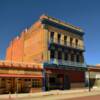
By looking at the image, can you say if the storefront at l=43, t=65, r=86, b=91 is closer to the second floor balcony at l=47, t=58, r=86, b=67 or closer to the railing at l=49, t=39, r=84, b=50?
the second floor balcony at l=47, t=58, r=86, b=67

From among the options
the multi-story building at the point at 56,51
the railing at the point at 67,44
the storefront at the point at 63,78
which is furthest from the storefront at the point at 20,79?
the railing at the point at 67,44

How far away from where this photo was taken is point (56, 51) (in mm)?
41094

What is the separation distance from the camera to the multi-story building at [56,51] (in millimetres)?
39562

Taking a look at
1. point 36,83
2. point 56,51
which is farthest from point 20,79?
point 56,51

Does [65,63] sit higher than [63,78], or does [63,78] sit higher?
→ [65,63]

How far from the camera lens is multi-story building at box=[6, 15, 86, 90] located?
39.6 m

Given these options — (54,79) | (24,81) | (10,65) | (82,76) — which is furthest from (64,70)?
(10,65)

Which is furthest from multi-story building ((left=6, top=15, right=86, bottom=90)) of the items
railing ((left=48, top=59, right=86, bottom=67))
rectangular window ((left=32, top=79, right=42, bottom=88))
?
rectangular window ((left=32, top=79, right=42, bottom=88))

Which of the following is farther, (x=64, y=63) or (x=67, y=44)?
(x=67, y=44)

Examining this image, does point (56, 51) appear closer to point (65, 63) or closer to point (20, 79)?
point (65, 63)

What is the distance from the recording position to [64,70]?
41.0 meters

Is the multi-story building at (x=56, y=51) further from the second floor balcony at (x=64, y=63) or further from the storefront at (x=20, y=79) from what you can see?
the storefront at (x=20, y=79)


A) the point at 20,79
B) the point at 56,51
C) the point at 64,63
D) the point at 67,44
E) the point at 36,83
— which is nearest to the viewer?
the point at 20,79

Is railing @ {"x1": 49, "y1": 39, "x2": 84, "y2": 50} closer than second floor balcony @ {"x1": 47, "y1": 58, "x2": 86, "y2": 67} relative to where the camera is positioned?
No
